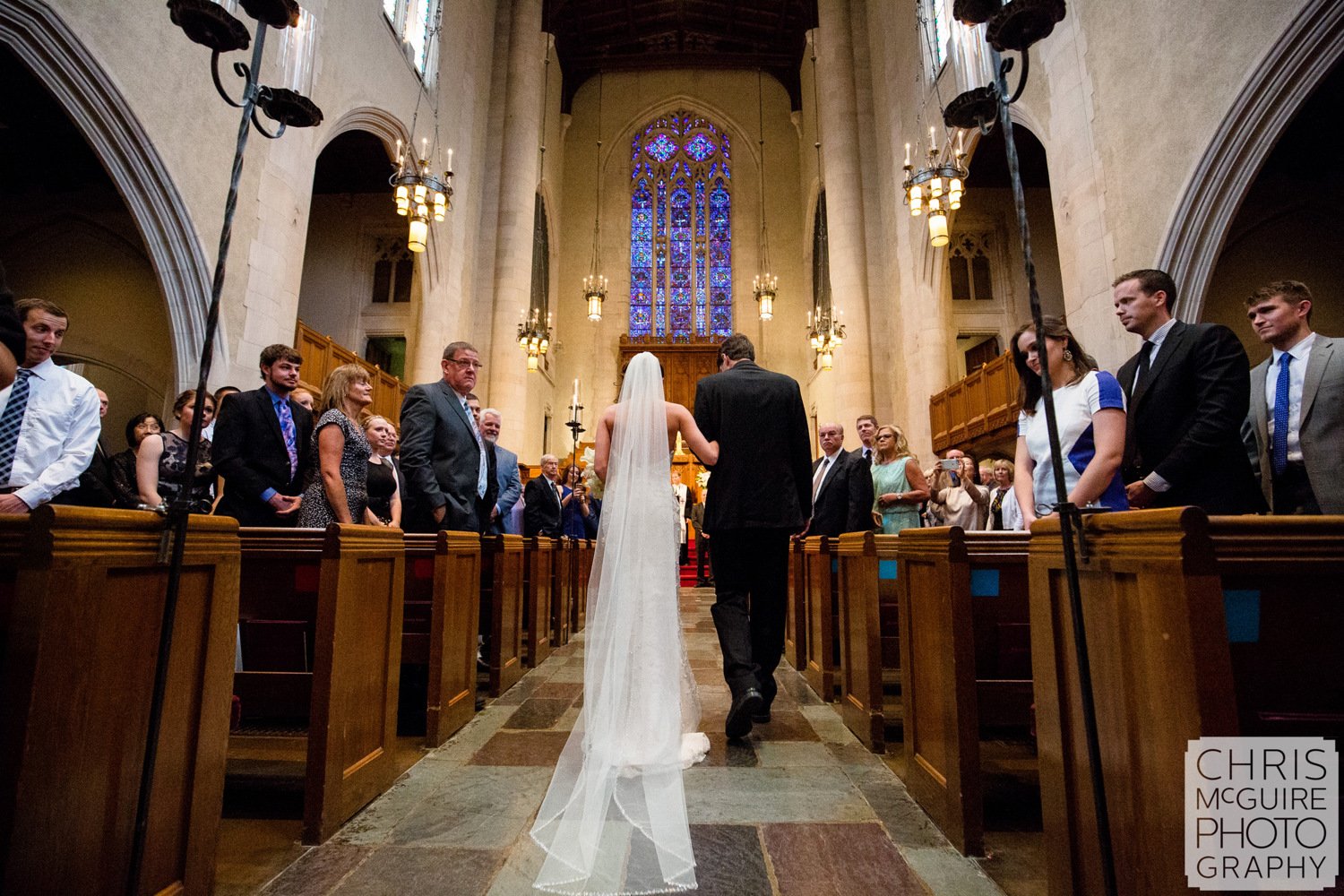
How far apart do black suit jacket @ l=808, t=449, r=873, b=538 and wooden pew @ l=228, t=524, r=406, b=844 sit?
2.75 meters

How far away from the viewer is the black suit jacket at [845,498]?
4.11 meters

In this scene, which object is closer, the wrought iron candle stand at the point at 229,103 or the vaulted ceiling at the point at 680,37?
the wrought iron candle stand at the point at 229,103

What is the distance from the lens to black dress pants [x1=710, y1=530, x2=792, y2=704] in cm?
270

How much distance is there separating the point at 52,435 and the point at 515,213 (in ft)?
34.2

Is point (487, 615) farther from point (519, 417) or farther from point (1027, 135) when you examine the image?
point (1027, 135)

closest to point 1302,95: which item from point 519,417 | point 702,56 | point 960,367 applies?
point 960,367

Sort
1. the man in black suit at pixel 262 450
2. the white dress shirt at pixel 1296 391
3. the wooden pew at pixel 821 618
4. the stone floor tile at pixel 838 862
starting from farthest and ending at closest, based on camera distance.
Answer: the wooden pew at pixel 821 618 → the man in black suit at pixel 262 450 → the white dress shirt at pixel 1296 391 → the stone floor tile at pixel 838 862

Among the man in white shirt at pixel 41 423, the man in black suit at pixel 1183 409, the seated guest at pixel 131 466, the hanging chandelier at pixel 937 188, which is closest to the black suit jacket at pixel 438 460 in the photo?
the man in white shirt at pixel 41 423

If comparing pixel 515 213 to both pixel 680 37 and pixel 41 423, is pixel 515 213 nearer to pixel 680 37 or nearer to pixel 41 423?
pixel 680 37

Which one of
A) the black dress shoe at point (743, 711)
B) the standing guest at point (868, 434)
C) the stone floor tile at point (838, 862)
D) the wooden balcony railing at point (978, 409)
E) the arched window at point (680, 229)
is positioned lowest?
the stone floor tile at point (838, 862)

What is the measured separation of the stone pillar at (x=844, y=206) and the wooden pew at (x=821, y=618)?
760 centimetres

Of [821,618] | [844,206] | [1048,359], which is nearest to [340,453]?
[821,618]

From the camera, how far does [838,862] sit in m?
1.60

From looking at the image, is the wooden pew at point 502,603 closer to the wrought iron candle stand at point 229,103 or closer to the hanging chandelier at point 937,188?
the wrought iron candle stand at point 229,103
